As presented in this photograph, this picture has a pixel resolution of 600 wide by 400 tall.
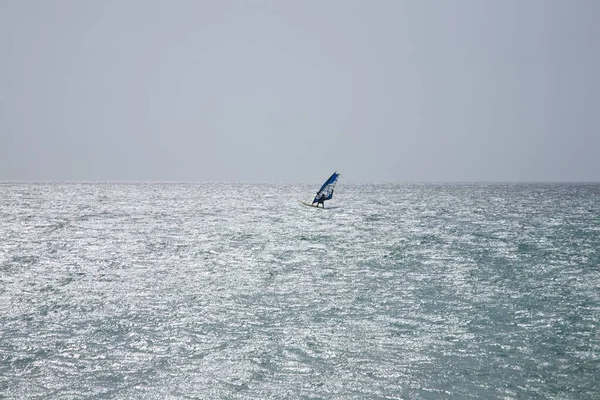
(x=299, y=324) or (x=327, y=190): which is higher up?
(x=327, y=190)

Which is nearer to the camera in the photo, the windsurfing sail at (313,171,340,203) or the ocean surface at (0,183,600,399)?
the ocean surface at (0,183,600,399)

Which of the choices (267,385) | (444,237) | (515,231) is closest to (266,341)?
(267,385)

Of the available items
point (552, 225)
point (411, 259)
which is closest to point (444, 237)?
point (411, 259)

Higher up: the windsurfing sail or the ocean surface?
the windsurfing sail

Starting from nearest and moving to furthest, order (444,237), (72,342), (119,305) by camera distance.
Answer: (72,342), (119,305), (444,237)

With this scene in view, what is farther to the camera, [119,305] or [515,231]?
[515,231]

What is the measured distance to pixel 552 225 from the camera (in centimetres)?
7606

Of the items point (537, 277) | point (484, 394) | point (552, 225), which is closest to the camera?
point (484, 394)

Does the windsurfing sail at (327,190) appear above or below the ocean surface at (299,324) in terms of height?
above

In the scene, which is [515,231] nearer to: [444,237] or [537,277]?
[444,237]

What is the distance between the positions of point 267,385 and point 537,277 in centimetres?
2490

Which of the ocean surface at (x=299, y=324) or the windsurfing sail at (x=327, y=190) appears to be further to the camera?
the windsurfing sail at (x=327, y=190)

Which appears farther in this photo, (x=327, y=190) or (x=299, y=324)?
(x=327, y=190)

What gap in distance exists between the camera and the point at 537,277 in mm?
34812
